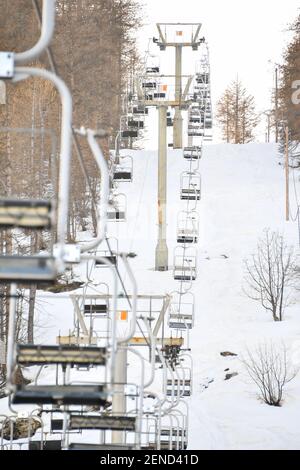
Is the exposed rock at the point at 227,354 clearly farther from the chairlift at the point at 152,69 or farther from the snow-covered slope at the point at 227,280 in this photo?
the chairlift at the point at 152,69

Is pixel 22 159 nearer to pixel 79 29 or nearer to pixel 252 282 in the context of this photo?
pixel 252 282

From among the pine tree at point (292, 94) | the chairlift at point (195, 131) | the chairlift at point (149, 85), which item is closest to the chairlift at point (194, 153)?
the chairlift at point (195, 131)

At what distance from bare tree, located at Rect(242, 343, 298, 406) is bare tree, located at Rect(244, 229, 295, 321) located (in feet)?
8.90

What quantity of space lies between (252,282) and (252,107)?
34.7 m

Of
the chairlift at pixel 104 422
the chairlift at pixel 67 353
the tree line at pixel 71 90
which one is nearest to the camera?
the chairlift at pixel 67 353

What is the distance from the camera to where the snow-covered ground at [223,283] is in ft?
58.0

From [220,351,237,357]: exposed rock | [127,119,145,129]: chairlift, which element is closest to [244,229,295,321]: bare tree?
[220,351,237,357]: exposed rock

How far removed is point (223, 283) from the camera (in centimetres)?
2669

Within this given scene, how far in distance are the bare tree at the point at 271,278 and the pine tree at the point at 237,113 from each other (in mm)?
31200

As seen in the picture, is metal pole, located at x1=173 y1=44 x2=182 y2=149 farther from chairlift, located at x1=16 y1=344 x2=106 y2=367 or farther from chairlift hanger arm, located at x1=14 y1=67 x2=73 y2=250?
chairlift hanger arm, located at x1=14 y1=67 x2=73 y2=250

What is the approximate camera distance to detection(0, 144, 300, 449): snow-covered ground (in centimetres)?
1769

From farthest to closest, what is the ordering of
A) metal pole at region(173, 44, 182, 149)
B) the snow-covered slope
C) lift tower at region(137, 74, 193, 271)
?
metal pole at region(173, 44, 182, 149) < lift tower at region(137, 74, 193, 271) < the snow-covered slope

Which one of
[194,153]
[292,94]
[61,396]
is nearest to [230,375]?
[194,153]

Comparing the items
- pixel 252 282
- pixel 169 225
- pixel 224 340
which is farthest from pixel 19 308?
pixel 169 225
